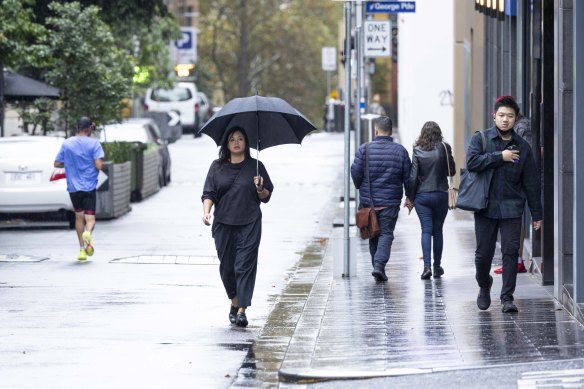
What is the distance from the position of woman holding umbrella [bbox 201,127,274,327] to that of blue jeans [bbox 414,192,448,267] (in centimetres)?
357

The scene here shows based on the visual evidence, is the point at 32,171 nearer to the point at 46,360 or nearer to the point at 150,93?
the point at 46,360

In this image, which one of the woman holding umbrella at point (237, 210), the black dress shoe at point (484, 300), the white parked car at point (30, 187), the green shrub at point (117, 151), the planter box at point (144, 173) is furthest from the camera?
the planter box at point (144, 173)

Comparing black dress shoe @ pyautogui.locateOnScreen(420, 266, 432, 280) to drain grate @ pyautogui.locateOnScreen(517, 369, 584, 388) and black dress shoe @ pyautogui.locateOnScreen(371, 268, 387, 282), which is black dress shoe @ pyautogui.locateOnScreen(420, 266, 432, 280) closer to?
black dress shoe @ pyautogui.locateOnScreen(371, 268, 387, 282)

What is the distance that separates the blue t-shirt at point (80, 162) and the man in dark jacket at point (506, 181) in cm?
718

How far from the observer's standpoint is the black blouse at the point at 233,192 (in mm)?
12234

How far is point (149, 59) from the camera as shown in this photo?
153 ft

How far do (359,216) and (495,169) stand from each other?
11.3ft

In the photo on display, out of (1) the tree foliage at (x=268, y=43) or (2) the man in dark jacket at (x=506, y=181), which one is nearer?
(2) the man in dark jacket at (x=506, y=181)

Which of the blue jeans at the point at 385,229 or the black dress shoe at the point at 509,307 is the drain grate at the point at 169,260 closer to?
the blue jeans at the point at 385,229

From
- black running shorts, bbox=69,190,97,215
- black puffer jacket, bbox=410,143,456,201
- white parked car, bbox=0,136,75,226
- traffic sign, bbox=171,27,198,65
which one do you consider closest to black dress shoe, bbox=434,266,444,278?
black puffer jacket, bbox=410,143,456,201

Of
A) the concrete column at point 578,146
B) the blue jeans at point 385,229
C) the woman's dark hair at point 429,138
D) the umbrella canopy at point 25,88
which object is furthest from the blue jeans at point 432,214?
the umbrella canopy at point 25,88

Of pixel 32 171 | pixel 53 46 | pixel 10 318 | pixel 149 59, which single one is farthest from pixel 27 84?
pixel 10 318

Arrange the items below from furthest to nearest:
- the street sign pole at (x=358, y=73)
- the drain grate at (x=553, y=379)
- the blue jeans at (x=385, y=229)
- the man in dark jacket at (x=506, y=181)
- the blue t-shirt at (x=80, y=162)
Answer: the street sign pole at (x=358, y=73) < the blue t-shirt at (x=80, y=162) < the blue jeans at (x=385, y=229) < the man in dark jacket at (x=506, y=181) < the drain grate at (x=553, y=379)

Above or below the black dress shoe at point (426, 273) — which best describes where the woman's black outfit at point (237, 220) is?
above
